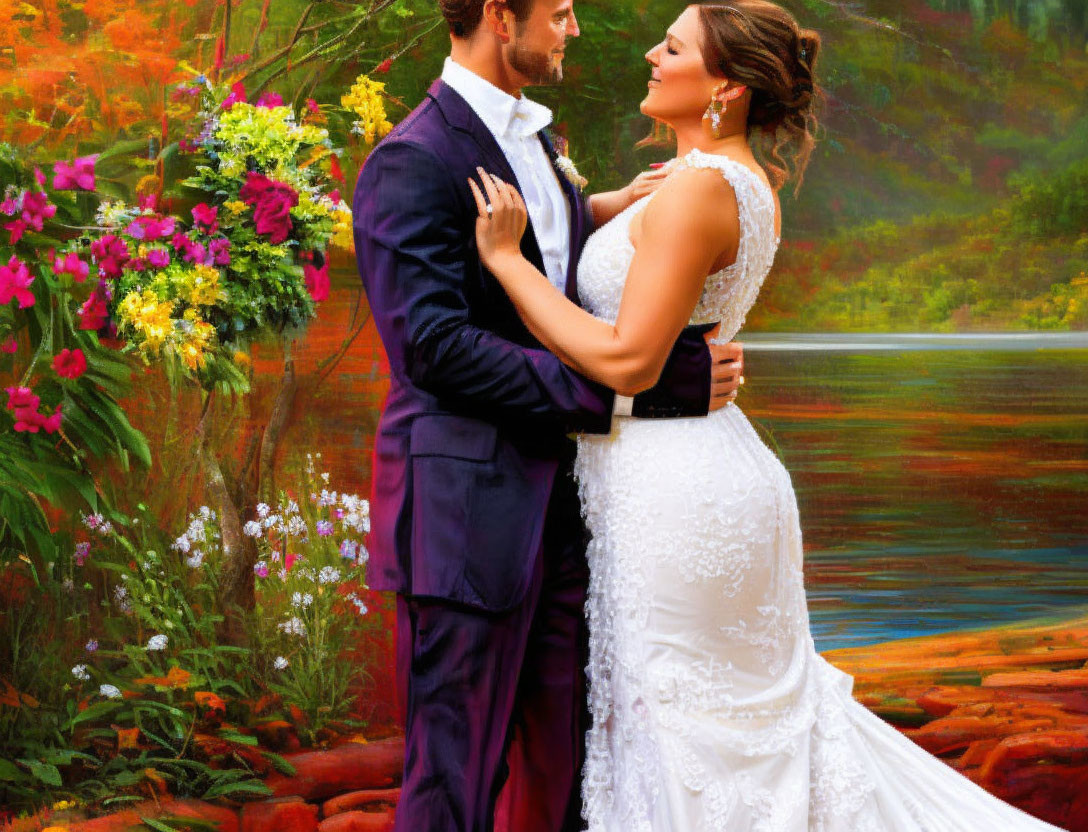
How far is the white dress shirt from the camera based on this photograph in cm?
214

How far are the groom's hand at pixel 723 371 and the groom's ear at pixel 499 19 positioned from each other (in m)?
0.64

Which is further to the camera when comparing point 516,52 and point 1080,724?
point 1080,724

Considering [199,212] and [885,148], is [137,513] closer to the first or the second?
[199,212]

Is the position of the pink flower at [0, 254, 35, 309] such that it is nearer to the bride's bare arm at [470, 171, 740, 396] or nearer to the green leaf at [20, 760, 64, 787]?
the green leaf at [20, 760, 64, 787]

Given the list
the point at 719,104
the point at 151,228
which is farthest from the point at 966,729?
the point at 151,228

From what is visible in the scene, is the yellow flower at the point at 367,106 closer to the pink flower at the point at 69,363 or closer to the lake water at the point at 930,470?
the pink flower at the point at 69,363

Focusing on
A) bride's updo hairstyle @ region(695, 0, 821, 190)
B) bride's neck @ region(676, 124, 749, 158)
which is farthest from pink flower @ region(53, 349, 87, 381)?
bride's updo hairstyle @ region(695, 0, 821, 190)

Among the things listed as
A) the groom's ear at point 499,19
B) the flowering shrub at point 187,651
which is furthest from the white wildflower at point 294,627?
the groom's ear at point 499,19

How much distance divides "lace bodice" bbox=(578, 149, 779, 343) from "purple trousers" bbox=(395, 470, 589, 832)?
0.39 m

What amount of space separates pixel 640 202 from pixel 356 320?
1748 mm

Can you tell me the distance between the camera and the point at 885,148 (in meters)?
3.96

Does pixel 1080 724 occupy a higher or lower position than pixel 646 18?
lower

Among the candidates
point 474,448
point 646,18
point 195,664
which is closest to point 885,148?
point 646,18

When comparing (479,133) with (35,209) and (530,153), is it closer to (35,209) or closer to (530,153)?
(530,153)
